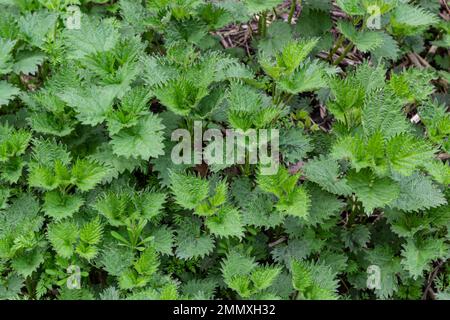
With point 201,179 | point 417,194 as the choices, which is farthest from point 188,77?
point 417,194

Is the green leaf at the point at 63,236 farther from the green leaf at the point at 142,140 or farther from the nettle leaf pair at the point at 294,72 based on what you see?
the nettle leaf pair at the point at 294,72

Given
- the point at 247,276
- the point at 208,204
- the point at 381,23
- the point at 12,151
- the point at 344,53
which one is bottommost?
the point at 247,276

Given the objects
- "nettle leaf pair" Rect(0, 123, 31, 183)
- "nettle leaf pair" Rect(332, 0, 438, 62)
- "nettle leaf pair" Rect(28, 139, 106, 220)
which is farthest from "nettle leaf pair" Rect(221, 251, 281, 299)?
"nettle leaf pair" Rect(332, 0, 438, 62)

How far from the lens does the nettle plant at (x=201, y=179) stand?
7.81ft

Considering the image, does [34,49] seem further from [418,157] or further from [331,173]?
[418,157]

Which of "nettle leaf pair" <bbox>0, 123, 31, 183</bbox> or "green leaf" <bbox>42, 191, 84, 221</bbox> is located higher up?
"nettle leaf pair" <bbox>0, 123, 31, 183</bbox>

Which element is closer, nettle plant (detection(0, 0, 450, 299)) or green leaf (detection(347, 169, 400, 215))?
green leaf (detection(347, 169, 400, 215))

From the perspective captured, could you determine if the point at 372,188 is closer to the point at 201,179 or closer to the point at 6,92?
the point at 201,179

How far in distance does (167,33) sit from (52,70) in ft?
1.99

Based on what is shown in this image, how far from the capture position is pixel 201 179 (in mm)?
2617

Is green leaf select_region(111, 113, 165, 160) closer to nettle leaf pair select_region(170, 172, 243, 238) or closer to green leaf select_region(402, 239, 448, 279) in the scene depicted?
nettle leaf pair select_region(170, 172, 243, 238)

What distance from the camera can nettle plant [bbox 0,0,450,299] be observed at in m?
2.38

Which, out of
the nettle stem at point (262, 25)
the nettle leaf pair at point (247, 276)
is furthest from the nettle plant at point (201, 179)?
the nettle stem at point (262, 25)

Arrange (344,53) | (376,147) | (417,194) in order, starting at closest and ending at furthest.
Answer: (376,147)
(417,194)
(344,53)
